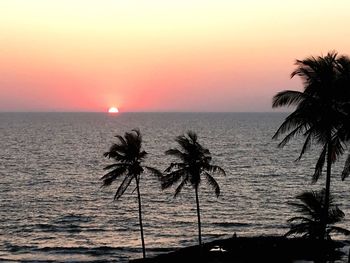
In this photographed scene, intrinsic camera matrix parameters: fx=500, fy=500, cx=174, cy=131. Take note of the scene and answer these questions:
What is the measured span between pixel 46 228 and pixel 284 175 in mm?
Answer: 68504

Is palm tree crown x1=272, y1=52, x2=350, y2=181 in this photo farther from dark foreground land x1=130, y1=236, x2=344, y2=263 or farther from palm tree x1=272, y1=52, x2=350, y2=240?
dark foreground land x1=130, y1=236, x2=344, y2=263

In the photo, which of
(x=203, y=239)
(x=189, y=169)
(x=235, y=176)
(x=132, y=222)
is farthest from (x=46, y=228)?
(x=235, y=176)

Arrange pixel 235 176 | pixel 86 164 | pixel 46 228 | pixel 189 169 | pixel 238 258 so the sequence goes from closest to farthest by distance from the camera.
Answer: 1. pixel 189 169
2. pixel 238 258
3. pixel 46 228
4. pixel 235 176
5. pixel 86 164

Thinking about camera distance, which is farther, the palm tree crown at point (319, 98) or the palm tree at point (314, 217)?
the palm tree at point (314, 217)

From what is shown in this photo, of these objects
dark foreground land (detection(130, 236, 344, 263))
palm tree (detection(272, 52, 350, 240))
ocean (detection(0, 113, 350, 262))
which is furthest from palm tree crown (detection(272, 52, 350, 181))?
ocean (detection(0, 113, 350, 262))

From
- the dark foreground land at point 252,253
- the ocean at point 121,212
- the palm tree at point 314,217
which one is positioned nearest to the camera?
the palm tree at point 314,217

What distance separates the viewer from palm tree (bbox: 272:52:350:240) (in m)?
28.4

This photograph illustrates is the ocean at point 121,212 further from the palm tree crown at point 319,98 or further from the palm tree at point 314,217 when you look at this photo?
the palm tree crown at point 319,98

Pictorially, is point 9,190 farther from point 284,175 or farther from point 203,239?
point 284,175

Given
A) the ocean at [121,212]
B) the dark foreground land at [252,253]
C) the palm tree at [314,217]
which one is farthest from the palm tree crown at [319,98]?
the ocean at [121,212]

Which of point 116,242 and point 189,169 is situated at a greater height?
point 189,169

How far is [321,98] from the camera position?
94.2ft

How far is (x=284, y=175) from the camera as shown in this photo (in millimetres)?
122812

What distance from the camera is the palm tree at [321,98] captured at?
28.4m
